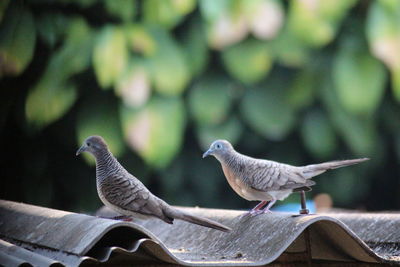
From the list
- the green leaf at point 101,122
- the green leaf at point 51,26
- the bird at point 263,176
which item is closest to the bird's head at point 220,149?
the bird at point 263,176

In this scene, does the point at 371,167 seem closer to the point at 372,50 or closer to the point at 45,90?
the point at 372,50

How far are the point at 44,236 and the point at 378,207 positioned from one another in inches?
178

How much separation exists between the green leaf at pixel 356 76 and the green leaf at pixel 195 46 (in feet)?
2.96

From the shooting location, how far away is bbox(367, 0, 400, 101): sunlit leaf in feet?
16.4

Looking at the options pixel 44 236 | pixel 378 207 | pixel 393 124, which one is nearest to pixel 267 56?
pixel 393 124

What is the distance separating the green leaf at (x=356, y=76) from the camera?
525cm

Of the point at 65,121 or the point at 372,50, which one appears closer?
the point at 372,50

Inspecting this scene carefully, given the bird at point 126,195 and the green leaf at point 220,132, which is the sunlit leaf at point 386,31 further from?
the bird at point 126,195

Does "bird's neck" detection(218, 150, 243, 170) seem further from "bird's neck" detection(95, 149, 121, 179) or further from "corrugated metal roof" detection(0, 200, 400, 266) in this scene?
"bird's neck" detection(95, 149, 121, 179)

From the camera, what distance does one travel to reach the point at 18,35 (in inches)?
213

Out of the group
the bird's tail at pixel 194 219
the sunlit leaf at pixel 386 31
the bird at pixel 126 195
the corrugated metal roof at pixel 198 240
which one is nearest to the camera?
the corrugated metal roof at pixel 198 240

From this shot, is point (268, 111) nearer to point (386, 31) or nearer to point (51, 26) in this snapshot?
point (386, 31)

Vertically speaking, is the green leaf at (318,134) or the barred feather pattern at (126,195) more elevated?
the barred feather pattern at (126,195)

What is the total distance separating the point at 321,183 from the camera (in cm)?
626
